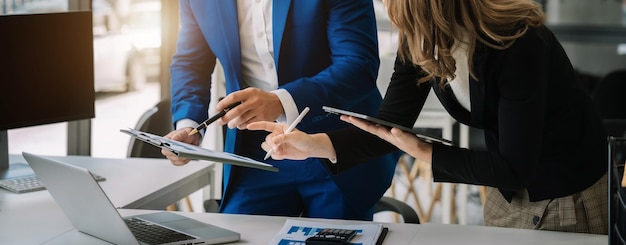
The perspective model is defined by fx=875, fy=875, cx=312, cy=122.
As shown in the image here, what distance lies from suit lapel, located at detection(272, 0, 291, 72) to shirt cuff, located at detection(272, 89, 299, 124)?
0.52ft

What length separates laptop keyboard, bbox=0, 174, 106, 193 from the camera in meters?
2.65

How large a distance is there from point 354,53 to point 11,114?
1116 mm

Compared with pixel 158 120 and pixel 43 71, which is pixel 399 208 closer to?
pixel 158 120

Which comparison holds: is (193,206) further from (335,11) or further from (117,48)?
(335,11)

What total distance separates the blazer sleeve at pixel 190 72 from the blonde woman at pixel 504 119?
2.24 feet

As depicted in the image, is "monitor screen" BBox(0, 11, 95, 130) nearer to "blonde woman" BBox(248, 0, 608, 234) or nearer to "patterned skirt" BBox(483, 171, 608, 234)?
"blonde woman" BBox(248, 0, 608, 234)

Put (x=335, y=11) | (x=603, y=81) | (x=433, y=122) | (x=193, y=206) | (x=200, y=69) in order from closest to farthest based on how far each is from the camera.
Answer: (x=335, y=11) < (x=200, y=69) < (x=193, y=206) < (x=433, y=122) < (x=603, y=81)

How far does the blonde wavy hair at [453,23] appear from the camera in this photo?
204cm

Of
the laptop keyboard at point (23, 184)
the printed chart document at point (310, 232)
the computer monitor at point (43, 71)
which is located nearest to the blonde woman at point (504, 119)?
the printed chart document at point (310, 232)

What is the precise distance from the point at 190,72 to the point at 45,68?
1.56 ft

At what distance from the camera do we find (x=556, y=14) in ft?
19.9

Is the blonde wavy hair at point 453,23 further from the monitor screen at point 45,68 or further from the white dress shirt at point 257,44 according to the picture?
the monitor screen at point 45,68

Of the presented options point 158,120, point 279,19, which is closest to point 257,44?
point 279,19

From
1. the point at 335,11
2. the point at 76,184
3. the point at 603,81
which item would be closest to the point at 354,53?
the point at 335,11
